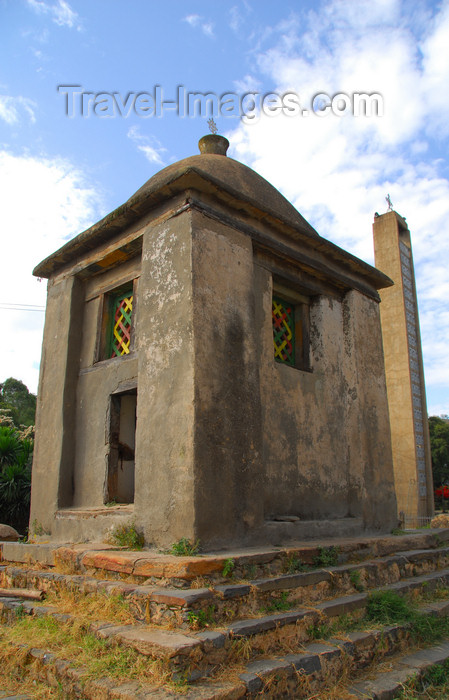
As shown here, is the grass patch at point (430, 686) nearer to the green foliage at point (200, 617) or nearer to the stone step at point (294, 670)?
the stone step at point (294, 670)

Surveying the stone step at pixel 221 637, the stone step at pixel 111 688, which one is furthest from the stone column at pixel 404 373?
the stone step at pixel 111 688

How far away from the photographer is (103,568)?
4.22m

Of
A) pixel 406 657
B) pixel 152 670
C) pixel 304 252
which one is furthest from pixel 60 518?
pixel 304 252

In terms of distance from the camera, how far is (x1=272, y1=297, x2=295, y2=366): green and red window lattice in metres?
6.48

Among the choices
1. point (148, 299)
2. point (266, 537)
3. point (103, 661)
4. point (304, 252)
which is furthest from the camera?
point (304, 252)

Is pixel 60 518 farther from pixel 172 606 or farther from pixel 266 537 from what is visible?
pixel 172 606

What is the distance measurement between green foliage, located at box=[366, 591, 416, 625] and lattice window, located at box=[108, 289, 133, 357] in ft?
12.0

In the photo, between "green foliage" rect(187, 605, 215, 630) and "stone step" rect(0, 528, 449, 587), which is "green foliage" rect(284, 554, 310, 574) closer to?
"stone step" rect(0, 528, 449, 587)

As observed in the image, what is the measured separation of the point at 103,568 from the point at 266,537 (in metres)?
1.52

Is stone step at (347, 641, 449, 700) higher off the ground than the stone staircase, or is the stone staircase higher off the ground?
the stone staircase

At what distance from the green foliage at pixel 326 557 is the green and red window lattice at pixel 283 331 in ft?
7.64

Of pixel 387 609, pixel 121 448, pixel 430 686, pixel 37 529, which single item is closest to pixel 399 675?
pixel 430 686

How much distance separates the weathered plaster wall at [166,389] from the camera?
4492 mm

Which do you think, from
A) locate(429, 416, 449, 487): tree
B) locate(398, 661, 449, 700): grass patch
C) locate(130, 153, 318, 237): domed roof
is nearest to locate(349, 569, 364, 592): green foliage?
locate(398, 661, 449, 700): grass patch
